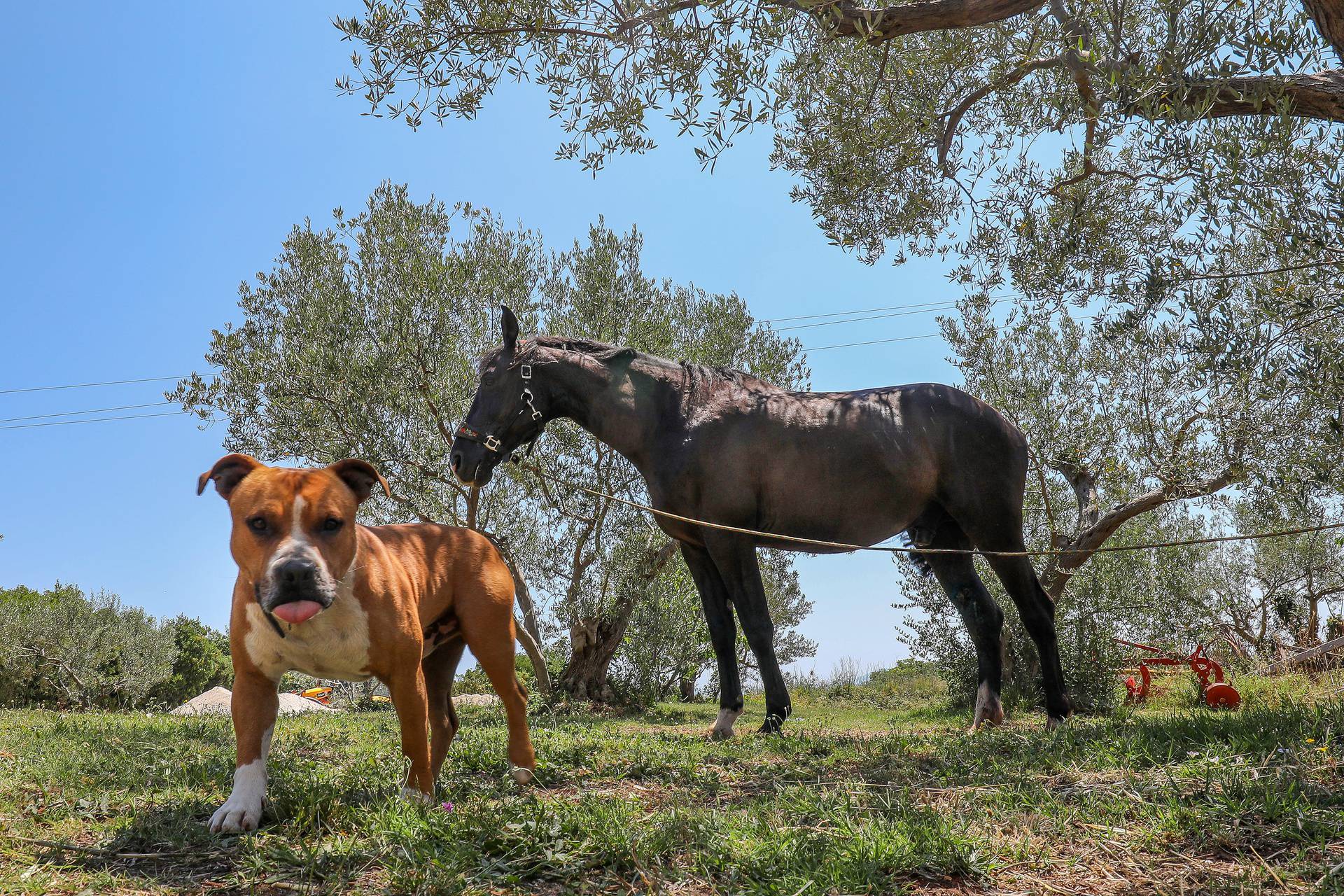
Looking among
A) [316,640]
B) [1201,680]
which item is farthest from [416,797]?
[1201,680]

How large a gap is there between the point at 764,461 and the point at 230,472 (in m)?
4.19

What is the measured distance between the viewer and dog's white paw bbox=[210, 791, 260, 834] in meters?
3.29

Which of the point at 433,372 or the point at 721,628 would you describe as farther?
the point at 433,372

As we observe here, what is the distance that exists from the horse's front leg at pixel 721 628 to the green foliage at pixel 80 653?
15.2 meters

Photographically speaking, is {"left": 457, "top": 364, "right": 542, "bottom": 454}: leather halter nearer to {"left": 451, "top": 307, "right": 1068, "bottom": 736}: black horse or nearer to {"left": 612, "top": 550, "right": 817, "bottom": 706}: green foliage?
{"left": 451, "top": 307, "right": 1068, "bottom": 736}: black horse

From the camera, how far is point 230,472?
11.6 ft

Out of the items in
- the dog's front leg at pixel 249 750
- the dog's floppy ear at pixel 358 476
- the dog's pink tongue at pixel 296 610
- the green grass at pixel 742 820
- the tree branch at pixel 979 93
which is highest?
the tree branch at pixel 979 93

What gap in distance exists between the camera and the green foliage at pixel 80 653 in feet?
54.3

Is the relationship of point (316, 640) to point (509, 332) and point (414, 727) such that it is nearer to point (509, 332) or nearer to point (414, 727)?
→ point (414, 727)

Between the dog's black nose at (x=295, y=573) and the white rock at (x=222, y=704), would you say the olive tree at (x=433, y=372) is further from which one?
the dog's black nose at (x=295, y=573)

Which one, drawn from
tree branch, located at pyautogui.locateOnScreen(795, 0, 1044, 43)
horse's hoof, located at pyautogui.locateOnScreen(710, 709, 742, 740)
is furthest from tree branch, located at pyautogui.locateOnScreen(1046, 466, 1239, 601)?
tree branch, located at pyautogui.locateOnScreen(795, 0, 1044, 43)

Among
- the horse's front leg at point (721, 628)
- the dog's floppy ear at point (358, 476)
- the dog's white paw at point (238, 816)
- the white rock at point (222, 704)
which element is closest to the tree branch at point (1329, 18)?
the horse's front leg at point (721, 628)

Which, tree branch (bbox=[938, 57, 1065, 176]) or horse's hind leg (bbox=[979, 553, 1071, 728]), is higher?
tree branch (bbox=[938, 57, 1065, 176])

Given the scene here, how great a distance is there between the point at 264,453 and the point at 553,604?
17.4 feet
